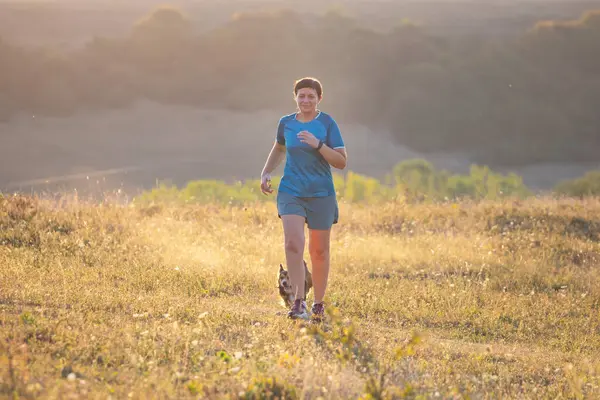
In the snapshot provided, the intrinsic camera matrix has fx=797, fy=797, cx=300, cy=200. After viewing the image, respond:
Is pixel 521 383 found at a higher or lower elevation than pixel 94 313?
lower

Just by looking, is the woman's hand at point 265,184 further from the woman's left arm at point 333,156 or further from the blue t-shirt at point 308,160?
the woman's left arm at point 333,156

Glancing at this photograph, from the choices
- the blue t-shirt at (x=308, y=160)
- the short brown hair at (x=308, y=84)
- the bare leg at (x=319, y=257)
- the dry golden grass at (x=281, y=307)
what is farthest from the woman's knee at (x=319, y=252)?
the short brown hair at (x=308, y=84)

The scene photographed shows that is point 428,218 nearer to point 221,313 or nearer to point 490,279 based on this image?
point 490,279

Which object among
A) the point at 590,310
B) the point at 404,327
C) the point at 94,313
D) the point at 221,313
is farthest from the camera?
the point at 590,310

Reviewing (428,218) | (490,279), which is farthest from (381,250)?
(428,218)

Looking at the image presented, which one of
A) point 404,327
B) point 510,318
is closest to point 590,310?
point 510,318

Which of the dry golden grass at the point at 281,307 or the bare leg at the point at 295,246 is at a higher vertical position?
the bare leg at the point at 295,246

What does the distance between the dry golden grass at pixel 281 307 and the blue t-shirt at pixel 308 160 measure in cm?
126

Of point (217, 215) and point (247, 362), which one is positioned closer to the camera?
point (247, 362)

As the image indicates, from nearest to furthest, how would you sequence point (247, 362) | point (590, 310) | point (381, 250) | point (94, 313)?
point (247, 362) < point (94, 313) < point (590, 310) < point (381, 250)

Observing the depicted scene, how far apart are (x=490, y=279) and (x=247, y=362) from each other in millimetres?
6513

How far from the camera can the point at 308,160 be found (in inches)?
284

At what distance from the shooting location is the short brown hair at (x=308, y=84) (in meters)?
7.39

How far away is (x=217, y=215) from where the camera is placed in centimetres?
1623
